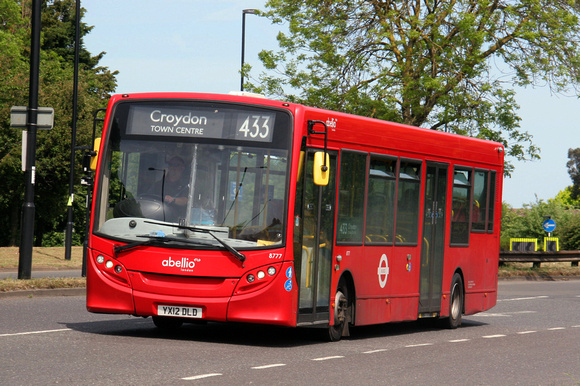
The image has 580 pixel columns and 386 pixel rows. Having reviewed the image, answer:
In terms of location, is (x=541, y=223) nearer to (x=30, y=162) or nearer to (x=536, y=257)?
(x=536, y=257)

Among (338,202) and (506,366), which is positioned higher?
(338,202)

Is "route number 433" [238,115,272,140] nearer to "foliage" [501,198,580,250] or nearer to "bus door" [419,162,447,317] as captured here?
"bus door" [419,162,447,317]

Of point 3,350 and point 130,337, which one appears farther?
point 130,337

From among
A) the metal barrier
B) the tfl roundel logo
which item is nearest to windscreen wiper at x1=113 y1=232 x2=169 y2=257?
the tfl roundel logo

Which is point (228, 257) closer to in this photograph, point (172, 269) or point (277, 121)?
point (172, 269)

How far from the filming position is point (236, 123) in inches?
459

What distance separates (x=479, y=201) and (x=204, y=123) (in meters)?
6.95

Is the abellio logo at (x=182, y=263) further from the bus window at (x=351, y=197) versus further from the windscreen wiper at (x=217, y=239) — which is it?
the bus window at (x=351, y=197)

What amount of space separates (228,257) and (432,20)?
21.3 m

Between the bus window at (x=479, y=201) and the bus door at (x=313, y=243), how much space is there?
5057mm

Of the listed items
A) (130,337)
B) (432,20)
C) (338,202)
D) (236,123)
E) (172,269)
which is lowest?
(130,337)

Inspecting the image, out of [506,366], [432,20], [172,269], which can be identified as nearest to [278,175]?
[172,269]

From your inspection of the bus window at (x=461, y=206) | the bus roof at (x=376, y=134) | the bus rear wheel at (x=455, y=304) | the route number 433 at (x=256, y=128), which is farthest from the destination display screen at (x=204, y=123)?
the bus rear wheel at (x=455, y=304)

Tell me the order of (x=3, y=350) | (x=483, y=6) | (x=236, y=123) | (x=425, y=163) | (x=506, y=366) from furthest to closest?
(x=483, y=6)
(x=425, y=163)
(x=236, y=123)
(x=506, y=366)
(x=3, y=350)
